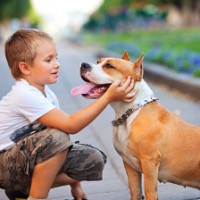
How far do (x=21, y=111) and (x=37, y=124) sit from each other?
16cm

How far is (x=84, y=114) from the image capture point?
3387 mm

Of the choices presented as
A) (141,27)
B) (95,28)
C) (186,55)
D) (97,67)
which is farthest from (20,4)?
(97,67)

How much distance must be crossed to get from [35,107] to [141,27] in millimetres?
40245

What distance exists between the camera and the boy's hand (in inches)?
135

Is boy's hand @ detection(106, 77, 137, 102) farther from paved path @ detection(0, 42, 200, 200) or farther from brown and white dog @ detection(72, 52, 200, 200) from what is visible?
paved path @ detection(0, 42, 200, 200)

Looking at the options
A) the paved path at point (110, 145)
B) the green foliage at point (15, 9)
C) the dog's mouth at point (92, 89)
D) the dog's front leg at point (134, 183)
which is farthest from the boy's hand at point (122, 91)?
the green foliage at point (15, 9)

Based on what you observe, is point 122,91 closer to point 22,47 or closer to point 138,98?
point 138,98

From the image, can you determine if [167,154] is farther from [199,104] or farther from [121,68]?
[199,104]

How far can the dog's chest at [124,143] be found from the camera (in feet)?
11.7

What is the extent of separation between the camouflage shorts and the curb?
4.65 m

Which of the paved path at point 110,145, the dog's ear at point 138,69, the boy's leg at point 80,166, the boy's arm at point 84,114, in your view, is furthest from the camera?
the paved path at point 110,145

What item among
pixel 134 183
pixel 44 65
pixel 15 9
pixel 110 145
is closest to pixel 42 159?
pixel 44 65

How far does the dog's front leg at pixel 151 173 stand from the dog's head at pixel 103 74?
21.0 inches

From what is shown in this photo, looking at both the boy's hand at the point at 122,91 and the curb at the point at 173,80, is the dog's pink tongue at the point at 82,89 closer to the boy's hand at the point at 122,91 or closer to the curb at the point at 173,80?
the boy's hand at the point at 122,91
